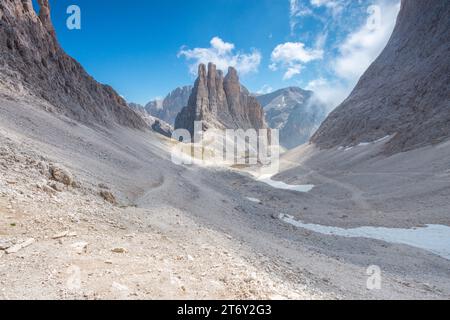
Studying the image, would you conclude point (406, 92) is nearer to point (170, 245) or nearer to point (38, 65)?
point (170, 245)

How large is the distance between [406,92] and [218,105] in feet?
402

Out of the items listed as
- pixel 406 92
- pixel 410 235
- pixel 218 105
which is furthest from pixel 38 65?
pixel 218 105

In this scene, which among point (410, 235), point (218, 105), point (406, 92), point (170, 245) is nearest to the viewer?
point (170, 245)

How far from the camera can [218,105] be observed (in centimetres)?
17275

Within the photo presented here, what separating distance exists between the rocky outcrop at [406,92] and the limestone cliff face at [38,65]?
5844 cm

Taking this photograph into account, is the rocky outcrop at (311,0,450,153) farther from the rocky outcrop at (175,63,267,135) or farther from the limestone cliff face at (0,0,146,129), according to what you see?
the rocky outcrop at (175,63,267,135)

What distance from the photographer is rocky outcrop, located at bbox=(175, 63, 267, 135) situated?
16170 centimetres

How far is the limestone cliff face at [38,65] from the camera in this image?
39969 mm

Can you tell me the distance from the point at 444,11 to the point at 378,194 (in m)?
Result: 71.3

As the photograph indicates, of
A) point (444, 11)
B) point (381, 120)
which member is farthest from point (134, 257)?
point (444, 11)

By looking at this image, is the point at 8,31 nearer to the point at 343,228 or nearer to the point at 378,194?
the point at 343,228

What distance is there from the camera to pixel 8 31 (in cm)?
4422

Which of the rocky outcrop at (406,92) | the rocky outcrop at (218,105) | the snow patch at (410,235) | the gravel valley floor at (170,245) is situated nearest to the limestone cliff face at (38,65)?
the gravel valley floor at (170,245)

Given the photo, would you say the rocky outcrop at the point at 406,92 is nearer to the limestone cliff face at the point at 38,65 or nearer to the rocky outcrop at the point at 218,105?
the limestone cliff face at the point at 38,65
